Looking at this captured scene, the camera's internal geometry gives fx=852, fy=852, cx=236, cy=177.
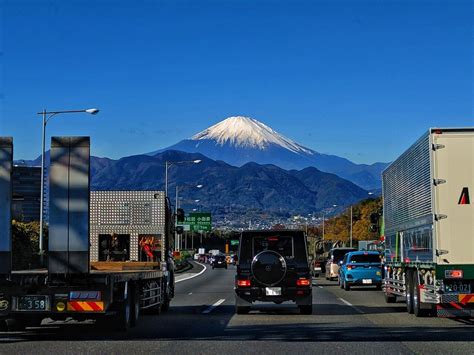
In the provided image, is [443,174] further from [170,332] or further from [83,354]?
[83,354]

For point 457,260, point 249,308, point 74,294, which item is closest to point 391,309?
point 249,308

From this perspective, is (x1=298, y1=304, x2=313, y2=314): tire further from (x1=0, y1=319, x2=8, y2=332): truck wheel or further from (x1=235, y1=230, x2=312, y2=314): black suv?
(x1=0, y1=319, x2=8, y2=332): truck wheel

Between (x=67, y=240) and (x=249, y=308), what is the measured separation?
317 inches

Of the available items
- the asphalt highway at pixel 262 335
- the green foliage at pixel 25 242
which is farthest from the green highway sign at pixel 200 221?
the asphalt highway at pixel 262 335

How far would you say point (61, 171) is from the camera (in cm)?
1402

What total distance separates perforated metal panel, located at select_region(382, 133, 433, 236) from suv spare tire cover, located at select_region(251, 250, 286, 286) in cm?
325

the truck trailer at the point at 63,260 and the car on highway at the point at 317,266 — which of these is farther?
the car on highway at the point at 317,266

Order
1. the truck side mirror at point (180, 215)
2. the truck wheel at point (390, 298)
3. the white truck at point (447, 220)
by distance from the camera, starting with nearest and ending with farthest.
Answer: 1. the white truck at point (447, 220)
2. the truck side mirror at point (180, 215)
3. the truck wheel at point (390, 298)

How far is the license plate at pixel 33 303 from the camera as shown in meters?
13.6

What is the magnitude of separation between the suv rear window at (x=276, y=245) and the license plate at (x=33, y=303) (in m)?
8.82

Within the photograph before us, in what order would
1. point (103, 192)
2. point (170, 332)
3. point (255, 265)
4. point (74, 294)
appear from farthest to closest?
1. point (103, 192)
2. point (255, 265)
3. point (170, 332)
4. point (74, 294)

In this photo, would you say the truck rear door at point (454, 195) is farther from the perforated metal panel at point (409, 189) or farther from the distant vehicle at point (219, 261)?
the distant vehicle at point (219, 261)

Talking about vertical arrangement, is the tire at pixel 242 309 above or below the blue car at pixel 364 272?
below

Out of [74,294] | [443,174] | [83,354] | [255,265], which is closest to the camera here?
[83,354]
